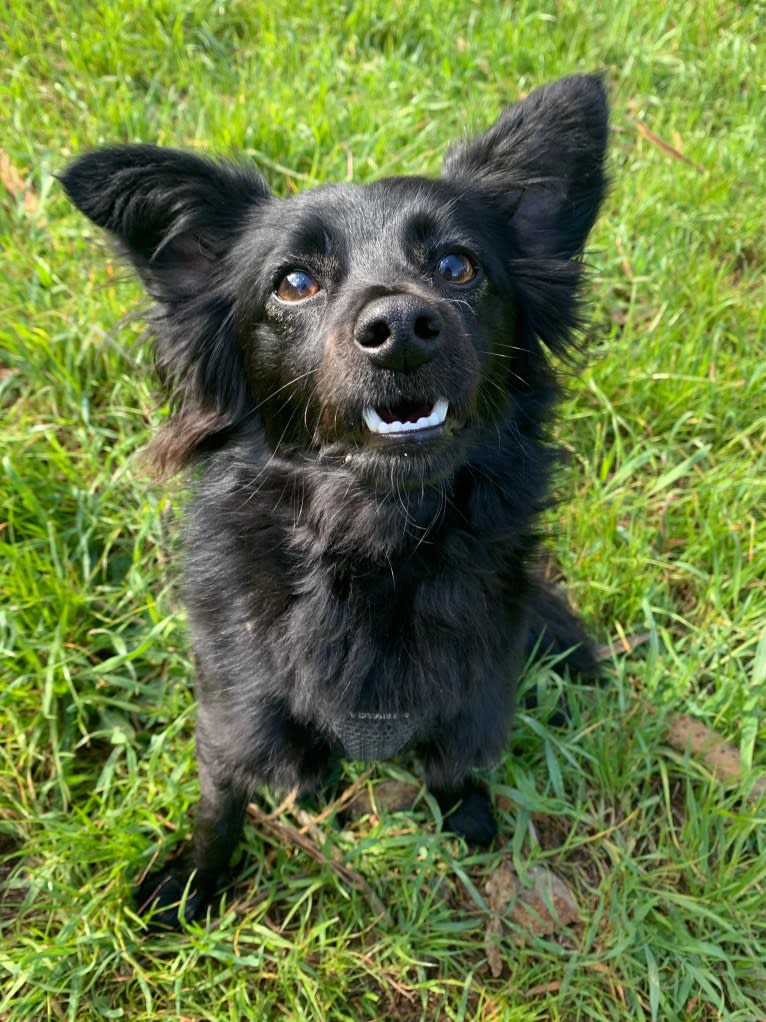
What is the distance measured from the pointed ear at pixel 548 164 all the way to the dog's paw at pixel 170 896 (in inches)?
71.1

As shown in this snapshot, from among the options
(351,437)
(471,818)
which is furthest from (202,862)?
(351,437)

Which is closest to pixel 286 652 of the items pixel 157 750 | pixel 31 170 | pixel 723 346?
pixel 157 750

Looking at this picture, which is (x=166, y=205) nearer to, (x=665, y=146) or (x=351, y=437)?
(x=351, y=437)

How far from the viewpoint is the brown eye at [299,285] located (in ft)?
5.92

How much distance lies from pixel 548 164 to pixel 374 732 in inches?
54.3

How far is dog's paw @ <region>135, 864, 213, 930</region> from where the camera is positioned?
2.15 m

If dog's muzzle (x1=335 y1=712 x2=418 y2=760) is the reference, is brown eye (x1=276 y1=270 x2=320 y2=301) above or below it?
above

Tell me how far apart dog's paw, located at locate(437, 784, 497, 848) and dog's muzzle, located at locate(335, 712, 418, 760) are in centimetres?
48

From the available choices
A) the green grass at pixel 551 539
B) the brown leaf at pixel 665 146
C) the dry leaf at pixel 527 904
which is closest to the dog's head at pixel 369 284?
the green grass at pixel 551 539

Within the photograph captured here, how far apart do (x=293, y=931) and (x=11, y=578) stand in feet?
4.04

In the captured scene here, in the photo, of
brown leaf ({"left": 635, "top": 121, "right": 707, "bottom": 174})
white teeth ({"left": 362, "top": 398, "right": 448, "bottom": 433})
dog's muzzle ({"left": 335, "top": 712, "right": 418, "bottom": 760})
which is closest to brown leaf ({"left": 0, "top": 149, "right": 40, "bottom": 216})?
white teeth ({"left": 362, "top": 398, "right": 448, "bottom": 433})

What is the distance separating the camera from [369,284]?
1.67 meters

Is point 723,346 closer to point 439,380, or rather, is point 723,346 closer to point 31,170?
point 439,380

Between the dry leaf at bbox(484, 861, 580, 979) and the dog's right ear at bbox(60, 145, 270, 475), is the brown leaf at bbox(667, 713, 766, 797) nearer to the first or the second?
the dry leaf at bbox(484, 861, 580, 979)
